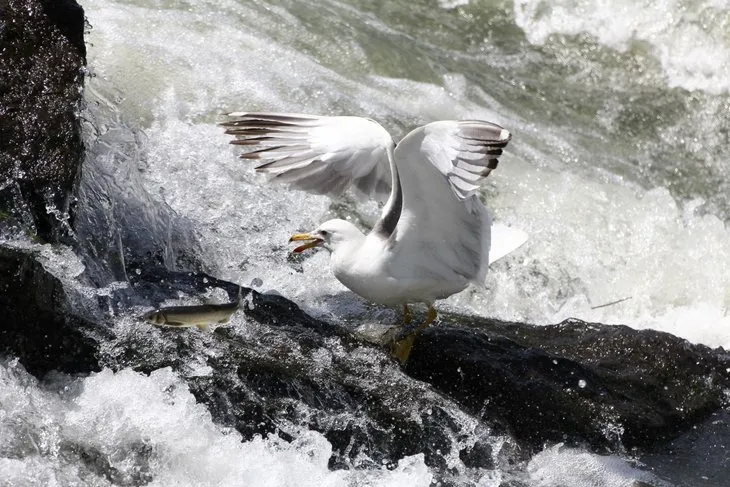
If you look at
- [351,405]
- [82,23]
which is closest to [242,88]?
[82,23]

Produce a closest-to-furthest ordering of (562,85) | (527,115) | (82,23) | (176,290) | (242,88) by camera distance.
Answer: (176,290) → (82,23) → (242,88) → (527,115) → (562,85)

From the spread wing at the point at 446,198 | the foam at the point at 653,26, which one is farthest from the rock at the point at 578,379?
the foam at the point at 653,26

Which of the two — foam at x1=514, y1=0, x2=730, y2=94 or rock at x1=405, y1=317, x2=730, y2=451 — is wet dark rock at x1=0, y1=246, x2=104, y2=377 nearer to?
rock at x1=405, y1=317, x2=730, y2=451

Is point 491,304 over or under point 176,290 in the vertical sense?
under

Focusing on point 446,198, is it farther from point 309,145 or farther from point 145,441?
point 145,441

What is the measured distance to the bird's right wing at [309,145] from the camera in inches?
196

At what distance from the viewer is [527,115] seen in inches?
308

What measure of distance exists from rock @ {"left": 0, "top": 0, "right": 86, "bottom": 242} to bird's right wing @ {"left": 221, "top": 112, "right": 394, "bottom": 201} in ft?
2.47

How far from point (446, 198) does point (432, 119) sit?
2.94 meters

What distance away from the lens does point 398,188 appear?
15.6 feet

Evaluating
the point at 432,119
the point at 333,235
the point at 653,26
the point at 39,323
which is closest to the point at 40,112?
the point at 39,323

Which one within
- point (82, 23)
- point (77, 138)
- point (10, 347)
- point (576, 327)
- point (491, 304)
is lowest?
point (491, 304)

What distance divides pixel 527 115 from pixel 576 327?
127 inches

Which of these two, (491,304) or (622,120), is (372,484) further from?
(622,120)
